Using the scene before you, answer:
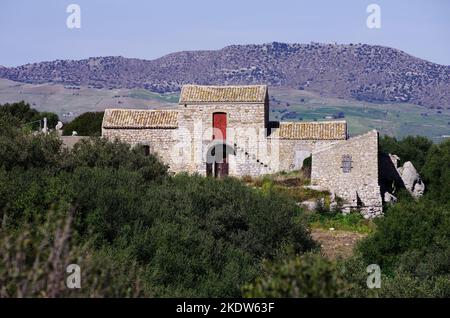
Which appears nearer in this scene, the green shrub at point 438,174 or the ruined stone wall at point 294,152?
the green shrub at point 438,174

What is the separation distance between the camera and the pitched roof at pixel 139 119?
140ft

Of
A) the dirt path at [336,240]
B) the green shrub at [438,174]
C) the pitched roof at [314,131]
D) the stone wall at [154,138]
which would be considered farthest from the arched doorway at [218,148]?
the green shrub at [438,174]

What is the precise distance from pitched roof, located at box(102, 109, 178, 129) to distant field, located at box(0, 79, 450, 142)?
114 meters

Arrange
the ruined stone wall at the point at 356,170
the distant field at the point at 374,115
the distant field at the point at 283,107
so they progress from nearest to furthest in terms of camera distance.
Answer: the ruined stone wall at the point at 356,170
the distant field at the point at 374,115
the distant field at the point at 283,107

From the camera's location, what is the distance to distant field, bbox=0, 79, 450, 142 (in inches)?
6545

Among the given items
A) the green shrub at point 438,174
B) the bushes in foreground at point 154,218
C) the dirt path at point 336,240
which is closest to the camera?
the bushes in foreground at point 154,218

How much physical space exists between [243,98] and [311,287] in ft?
106

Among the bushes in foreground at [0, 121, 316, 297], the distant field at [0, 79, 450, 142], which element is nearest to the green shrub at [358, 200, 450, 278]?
the bushes in foreground at [0, 121, 316, 297]

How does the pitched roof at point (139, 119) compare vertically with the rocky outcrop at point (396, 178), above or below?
above

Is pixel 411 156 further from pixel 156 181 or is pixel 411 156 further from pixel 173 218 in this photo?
pixel 173 218

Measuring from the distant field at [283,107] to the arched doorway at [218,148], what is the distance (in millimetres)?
113883

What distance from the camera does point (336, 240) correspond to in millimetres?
Answer: 32125

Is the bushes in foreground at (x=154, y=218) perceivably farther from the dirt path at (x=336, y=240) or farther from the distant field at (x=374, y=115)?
the distant field at (x=374, y=115)

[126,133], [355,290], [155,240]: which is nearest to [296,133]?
[126,133]
